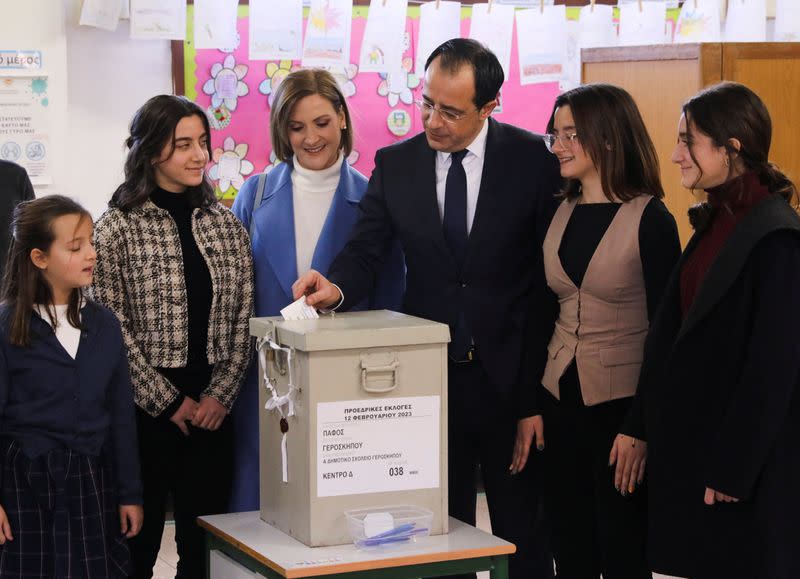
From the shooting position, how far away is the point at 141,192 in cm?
272

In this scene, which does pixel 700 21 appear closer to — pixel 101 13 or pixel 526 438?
pixel 101 13

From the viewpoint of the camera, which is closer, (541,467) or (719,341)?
(719,341)

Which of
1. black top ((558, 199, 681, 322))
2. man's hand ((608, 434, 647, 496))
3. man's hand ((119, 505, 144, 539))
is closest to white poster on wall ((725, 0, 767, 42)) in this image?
black top ((558, 199, 681, 322))

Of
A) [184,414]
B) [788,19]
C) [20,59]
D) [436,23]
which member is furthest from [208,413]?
[788,19]

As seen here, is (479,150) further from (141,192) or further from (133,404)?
(133,404)

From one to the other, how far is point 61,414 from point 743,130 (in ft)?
5.05

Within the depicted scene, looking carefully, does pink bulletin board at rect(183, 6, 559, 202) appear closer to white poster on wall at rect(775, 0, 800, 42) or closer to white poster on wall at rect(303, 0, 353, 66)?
white poster on wall at rect(303, 0, 353, 66)

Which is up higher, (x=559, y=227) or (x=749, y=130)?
(x=749, y=130)

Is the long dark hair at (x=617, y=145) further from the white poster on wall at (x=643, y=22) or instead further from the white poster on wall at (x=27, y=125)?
the white poster on wall at (x=27, y=125)

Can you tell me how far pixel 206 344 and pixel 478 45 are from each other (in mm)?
971

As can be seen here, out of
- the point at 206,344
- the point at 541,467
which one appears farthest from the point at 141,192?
the point at 541,467

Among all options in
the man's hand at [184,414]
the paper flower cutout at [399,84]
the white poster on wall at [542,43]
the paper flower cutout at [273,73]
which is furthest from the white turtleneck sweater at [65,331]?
the white poster on wall at [542,43]

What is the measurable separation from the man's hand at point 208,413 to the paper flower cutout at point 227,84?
5.71 ft

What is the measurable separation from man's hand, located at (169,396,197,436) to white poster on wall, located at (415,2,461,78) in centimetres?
202
